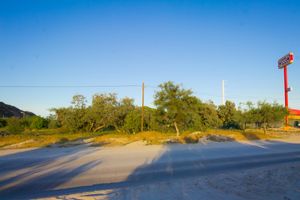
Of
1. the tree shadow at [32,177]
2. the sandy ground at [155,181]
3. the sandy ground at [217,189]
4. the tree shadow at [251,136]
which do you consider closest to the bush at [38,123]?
the tree shadow at [251,136]

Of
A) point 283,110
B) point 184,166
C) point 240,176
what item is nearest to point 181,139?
point 184,166

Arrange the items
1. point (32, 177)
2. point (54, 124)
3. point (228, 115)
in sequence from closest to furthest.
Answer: point (32, 177)
point (54, 124)
point (228, 115)

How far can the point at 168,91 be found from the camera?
2720cm

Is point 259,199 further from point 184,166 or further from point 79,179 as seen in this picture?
point 79,179

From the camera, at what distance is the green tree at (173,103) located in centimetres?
2711

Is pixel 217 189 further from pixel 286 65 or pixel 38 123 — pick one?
pixel 286 65

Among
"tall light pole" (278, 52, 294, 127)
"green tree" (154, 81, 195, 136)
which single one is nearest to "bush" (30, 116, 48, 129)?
"green tree" (154, 81, 195, 136)

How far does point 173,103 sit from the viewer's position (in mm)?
26953

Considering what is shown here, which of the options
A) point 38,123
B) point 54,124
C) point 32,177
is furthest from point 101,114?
point 32,177

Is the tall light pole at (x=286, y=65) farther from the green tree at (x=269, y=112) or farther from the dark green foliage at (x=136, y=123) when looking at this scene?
the dark green foliage at (x=136, y=123)

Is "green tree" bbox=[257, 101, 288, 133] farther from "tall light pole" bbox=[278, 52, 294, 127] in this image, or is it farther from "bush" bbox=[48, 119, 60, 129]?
"bush" bbox=[48, 119, 60, 129]

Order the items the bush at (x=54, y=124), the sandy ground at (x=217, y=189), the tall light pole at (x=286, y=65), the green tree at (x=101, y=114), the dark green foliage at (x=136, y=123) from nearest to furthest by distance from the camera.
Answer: the sandy ground at (x=217, y=189), the dark green foliage at (x=136, y=123), the green tree at (x=101, y=114), the bush at (x=54, y=124), the tall light pole at (x=286, y=65)

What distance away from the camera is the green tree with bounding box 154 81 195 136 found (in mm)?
27109

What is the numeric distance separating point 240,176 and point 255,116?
30.3 meters
